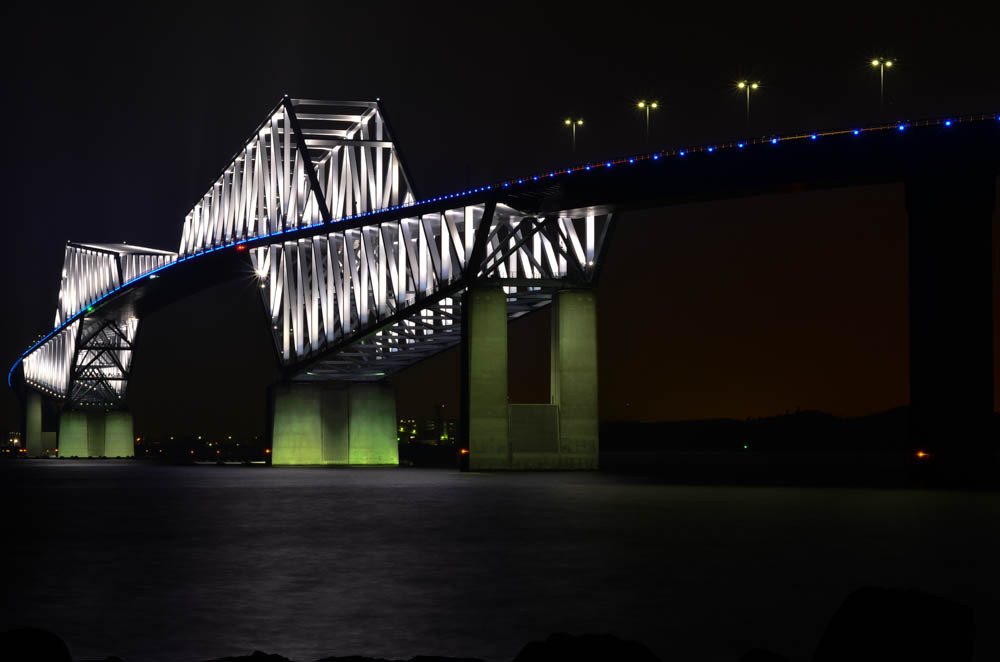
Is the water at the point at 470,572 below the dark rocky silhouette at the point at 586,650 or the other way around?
below

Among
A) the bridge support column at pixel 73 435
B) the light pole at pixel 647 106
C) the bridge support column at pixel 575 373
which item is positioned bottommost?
the bridge support column at pixel 73 435

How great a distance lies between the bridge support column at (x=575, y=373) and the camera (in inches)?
2682

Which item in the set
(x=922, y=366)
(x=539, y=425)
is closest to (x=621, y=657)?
(x=922, y=366)

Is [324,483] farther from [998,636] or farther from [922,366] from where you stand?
[998,636]

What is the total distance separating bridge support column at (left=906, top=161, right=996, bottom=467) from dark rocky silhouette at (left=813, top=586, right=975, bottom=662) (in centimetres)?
4370

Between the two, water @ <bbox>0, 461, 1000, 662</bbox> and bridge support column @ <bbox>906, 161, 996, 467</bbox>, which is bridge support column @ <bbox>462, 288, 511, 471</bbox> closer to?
bridge support column @ <bbox>906, 161, 996, 467</bbox>

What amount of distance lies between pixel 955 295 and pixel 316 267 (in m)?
45.6

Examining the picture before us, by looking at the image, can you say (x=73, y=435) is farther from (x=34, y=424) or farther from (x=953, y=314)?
(x=953, y=314)

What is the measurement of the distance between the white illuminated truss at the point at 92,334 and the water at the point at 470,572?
295 ft

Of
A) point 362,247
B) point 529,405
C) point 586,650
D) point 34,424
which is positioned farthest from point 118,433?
point 586,650

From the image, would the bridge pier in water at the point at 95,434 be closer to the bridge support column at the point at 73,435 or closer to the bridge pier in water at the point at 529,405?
the bridge support column at the point at 73,435

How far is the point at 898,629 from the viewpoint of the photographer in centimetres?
775

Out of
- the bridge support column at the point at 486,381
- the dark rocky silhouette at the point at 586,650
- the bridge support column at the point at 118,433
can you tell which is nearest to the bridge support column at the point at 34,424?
the bridge support column at the point at 118,433

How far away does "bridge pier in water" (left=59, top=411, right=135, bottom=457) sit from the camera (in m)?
141
